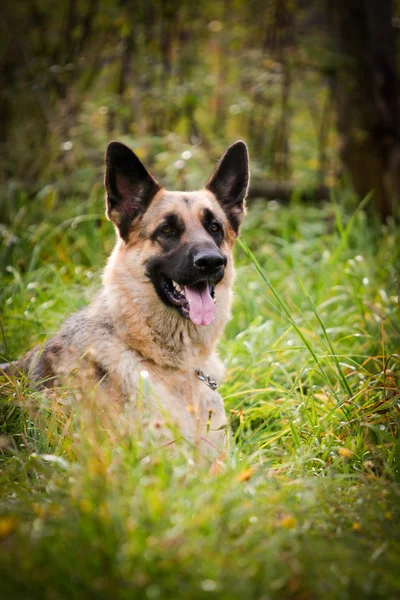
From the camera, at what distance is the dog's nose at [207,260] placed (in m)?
3.29

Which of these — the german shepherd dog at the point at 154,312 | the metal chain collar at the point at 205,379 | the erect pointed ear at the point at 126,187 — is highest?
the erect pointed ear at the point at 126,187

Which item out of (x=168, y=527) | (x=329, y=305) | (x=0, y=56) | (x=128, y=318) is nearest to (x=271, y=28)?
(x=0, y=56)

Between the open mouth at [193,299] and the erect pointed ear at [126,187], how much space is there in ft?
1.62

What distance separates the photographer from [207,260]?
329 centimetres

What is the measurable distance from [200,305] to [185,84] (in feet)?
13.1

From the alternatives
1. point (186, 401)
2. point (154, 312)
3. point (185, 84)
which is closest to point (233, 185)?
point (154, 312)

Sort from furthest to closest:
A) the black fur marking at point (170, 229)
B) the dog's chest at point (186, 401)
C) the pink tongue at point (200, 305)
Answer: the black fur marking at point (170, 229), the pink tongue at point (200, 305), the dog's chest at point (186, 401)

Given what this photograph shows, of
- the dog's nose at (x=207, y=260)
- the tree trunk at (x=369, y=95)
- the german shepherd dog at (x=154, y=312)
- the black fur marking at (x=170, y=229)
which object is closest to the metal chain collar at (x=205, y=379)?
the german shepherd dog at (x=154, y=312)

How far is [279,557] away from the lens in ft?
6.08

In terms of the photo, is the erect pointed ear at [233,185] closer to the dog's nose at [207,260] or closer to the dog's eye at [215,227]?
the dog's eye at [215,227]

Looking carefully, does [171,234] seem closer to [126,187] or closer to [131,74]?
[126,187]

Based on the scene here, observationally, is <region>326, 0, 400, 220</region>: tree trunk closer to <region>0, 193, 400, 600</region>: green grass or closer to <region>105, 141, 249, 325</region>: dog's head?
<region>0, 193, 400, 600</region>: green grass

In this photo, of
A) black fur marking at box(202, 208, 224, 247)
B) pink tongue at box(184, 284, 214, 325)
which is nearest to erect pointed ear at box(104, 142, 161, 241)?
black fur marking at box(202, 208, 224, 247)

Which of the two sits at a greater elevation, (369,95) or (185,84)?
(185,84)
